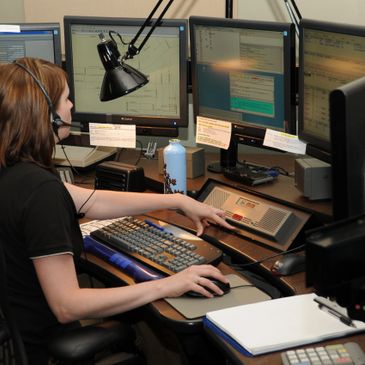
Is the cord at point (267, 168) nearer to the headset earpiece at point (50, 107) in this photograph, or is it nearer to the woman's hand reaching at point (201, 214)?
the woman's hand reaching at point (201, 214)

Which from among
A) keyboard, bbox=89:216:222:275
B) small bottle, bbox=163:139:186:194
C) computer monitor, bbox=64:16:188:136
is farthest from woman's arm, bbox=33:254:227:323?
computer monitor, bbox=64:16:188:136

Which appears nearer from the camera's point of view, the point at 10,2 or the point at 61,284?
the point at 61,284

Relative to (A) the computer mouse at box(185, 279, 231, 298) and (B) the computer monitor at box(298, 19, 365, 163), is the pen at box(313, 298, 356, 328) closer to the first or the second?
(A) the computer mouse at box(185, 279, 231, 298)

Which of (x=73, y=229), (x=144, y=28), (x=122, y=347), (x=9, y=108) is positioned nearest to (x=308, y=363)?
(x=122, y=347)

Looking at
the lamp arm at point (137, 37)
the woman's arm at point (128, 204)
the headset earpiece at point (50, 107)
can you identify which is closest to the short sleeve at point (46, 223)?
the headset earpiece at point (50, 107)

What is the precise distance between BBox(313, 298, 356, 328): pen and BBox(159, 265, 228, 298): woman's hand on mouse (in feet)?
0.83

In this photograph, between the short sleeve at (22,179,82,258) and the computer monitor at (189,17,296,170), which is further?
→ the computer monitor at (189,17,296,170)

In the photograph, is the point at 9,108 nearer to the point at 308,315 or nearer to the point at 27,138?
the point at 27,138

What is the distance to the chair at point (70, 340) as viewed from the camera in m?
1.53

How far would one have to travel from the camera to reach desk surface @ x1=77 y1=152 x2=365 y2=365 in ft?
4.57

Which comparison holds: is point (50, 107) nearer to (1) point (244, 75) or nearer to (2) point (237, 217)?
(2) point (237, 217)

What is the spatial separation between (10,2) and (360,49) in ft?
5.57

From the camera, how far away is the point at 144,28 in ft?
7.77

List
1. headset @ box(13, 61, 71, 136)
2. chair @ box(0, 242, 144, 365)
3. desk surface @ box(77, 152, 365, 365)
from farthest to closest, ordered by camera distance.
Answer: headset @ box(13, 61, 71, 136) → chair @ box(0, 242, 144, 365) → desk surface @ box(77, 152, 365, 365)
